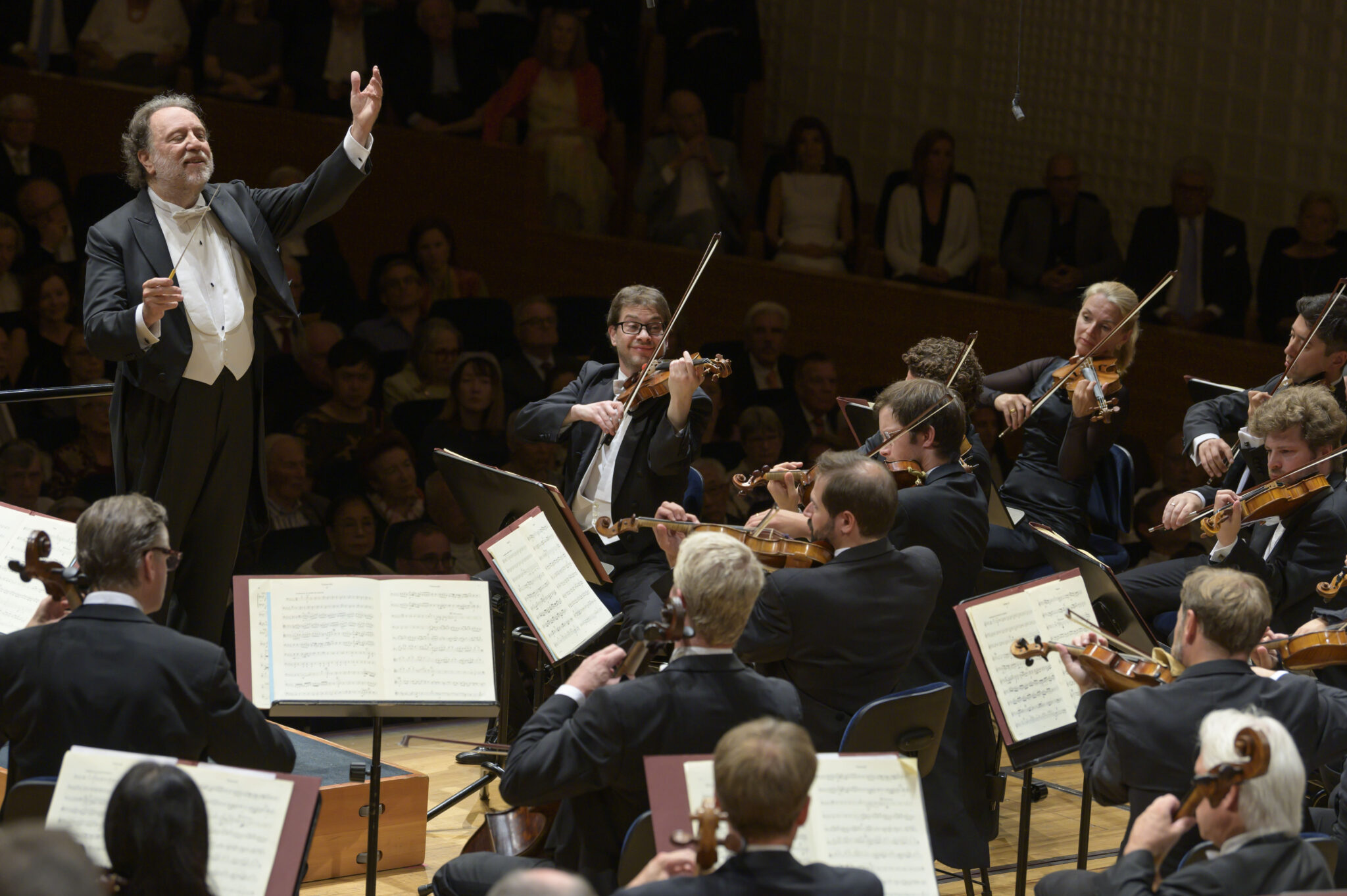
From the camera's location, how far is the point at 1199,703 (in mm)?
2705

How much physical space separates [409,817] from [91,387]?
1.43m

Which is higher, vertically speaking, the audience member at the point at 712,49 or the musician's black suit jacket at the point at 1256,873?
the audience member at the point at 712,49

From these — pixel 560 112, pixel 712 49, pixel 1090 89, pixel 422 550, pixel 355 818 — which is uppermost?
pixel 712 49

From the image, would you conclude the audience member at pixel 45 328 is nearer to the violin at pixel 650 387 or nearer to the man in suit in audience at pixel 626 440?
the man in suit in audience at pixel 626 440

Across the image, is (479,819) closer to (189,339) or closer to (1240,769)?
(189,339)

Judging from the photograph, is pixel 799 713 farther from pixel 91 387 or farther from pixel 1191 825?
pixel 91 387


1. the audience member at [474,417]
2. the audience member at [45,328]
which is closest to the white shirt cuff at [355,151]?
the audience member at [474,417]

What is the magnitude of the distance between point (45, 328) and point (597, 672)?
11.7 ft

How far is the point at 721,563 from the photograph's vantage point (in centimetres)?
268

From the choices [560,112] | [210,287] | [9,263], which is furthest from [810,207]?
[210,287]

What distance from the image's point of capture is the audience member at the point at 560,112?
7.36 metres

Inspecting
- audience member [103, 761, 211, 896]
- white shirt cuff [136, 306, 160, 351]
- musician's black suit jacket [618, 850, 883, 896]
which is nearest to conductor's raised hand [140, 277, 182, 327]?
white shirt cuff [136, 306, 160, 351]

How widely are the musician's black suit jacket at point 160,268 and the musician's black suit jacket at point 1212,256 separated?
4.37 m

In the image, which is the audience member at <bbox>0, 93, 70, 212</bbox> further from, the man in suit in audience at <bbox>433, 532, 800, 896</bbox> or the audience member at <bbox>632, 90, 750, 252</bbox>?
the man in suit in audience at <bbox>433, 532, 800, 896</bbox>
